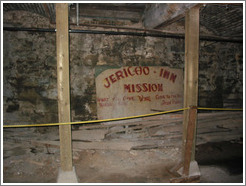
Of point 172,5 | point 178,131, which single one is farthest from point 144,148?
point 172,5

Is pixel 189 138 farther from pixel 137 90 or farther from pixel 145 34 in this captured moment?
pixel 145 34

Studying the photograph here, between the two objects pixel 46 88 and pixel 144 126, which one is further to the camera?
pixel 144 126

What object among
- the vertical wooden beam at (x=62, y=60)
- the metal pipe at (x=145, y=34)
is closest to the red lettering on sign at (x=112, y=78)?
the metal pipe at (x=145, y=34)

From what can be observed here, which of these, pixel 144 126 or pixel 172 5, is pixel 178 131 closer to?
pixel 144 126

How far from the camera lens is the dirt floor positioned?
3.10 m

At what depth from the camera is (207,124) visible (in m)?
4.57

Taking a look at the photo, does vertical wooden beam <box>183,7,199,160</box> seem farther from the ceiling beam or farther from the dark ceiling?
the ceiling beam

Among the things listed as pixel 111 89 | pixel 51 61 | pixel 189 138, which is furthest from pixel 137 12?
pixel 189 138

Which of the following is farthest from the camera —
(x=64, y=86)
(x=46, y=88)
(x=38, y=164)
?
(x=46, y=88)

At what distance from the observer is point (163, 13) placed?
124 inches

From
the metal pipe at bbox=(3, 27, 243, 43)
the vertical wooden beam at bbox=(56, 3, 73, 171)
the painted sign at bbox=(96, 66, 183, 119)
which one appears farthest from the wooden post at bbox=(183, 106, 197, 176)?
the metal pipe at bbox=(3, 27, 243, 43)

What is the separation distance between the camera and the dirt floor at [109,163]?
3.10 meters

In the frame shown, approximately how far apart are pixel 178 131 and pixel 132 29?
2715 mm

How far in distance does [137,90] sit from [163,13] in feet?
5.55
